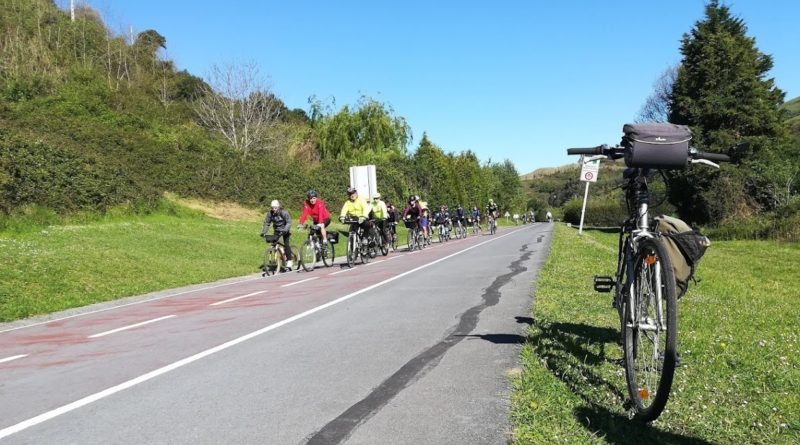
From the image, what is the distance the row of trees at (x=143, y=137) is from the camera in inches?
797

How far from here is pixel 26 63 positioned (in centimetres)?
3625

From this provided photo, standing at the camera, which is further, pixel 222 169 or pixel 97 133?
pixel 222 169

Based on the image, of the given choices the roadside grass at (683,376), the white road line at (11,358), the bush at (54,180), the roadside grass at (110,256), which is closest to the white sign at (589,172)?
the roadside grass at (110,256)

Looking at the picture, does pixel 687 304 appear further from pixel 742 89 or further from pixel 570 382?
pixel 742 89

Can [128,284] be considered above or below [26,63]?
below

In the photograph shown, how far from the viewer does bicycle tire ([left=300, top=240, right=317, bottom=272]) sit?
1630cm

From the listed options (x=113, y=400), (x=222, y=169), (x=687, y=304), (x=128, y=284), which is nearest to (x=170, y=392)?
(x=113, y=400)

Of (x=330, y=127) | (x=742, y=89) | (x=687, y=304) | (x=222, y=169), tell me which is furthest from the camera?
(x=330, y=127)

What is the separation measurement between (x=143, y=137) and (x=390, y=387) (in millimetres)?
27459

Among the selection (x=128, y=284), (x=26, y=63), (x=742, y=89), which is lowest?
(x=128, y=284)

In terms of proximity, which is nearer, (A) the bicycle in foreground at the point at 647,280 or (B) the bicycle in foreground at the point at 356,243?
(A) the bicycle in foreground at the point at 647,280

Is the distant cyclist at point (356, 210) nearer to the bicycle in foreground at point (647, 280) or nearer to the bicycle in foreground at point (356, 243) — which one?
the bicycle in foreground at point (356, 243)

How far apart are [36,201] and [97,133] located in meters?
8.39

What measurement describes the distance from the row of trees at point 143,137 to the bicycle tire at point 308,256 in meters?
8.88
